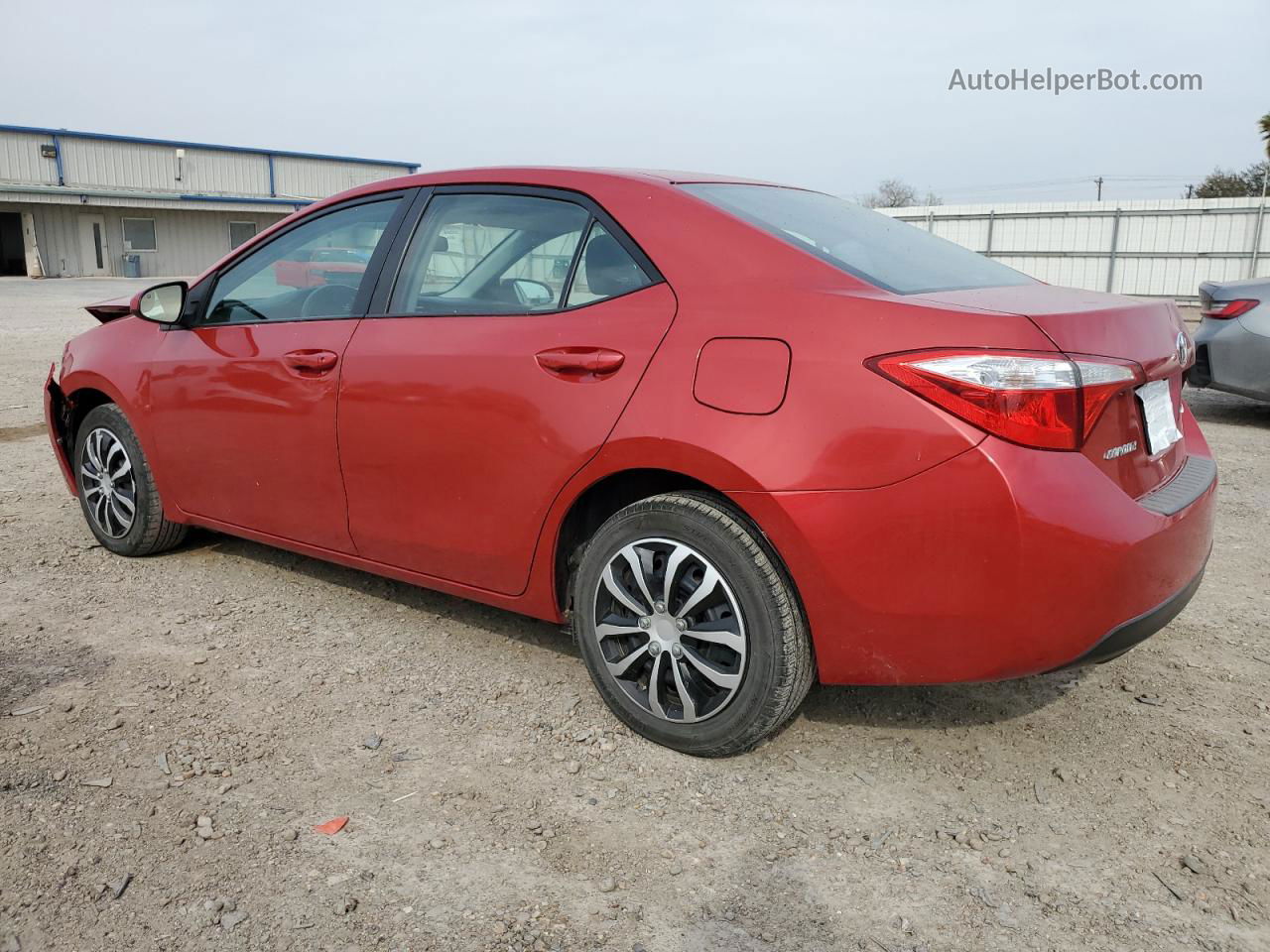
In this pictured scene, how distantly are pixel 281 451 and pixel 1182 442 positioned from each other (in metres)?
2.90

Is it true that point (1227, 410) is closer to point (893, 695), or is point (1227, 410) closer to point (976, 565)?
point (893, 695)

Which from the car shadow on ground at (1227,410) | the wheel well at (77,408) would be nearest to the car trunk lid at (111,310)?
the wheel well at (77,408)

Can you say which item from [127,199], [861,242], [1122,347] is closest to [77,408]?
[861,242]

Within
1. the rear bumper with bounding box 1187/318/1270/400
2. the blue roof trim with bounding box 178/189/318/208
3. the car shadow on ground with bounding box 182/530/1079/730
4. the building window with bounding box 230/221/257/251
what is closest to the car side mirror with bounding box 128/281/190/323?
the car shadow on ground with bounding box 182/530/1079/730

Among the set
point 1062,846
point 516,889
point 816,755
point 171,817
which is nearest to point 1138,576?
point 1062,846

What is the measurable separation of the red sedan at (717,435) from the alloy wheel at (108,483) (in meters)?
0.85

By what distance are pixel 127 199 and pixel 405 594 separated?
122 feet

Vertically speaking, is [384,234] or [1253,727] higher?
[384,234]

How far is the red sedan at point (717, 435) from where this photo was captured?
96.3 inches

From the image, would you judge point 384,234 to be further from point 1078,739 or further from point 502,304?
point 1078,739

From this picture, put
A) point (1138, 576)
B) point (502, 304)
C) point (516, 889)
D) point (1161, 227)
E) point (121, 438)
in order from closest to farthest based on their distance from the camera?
point (516, 889) < point (1138, 576) < point (502, 304) < point (121, 438) < point (1161, 227)

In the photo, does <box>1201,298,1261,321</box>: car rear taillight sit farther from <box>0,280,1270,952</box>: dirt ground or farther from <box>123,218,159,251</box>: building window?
<box>123,218,159,251</box>: building window

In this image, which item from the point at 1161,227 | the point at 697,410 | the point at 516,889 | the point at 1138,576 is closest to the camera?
the point at 516,889

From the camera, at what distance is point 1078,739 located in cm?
306
